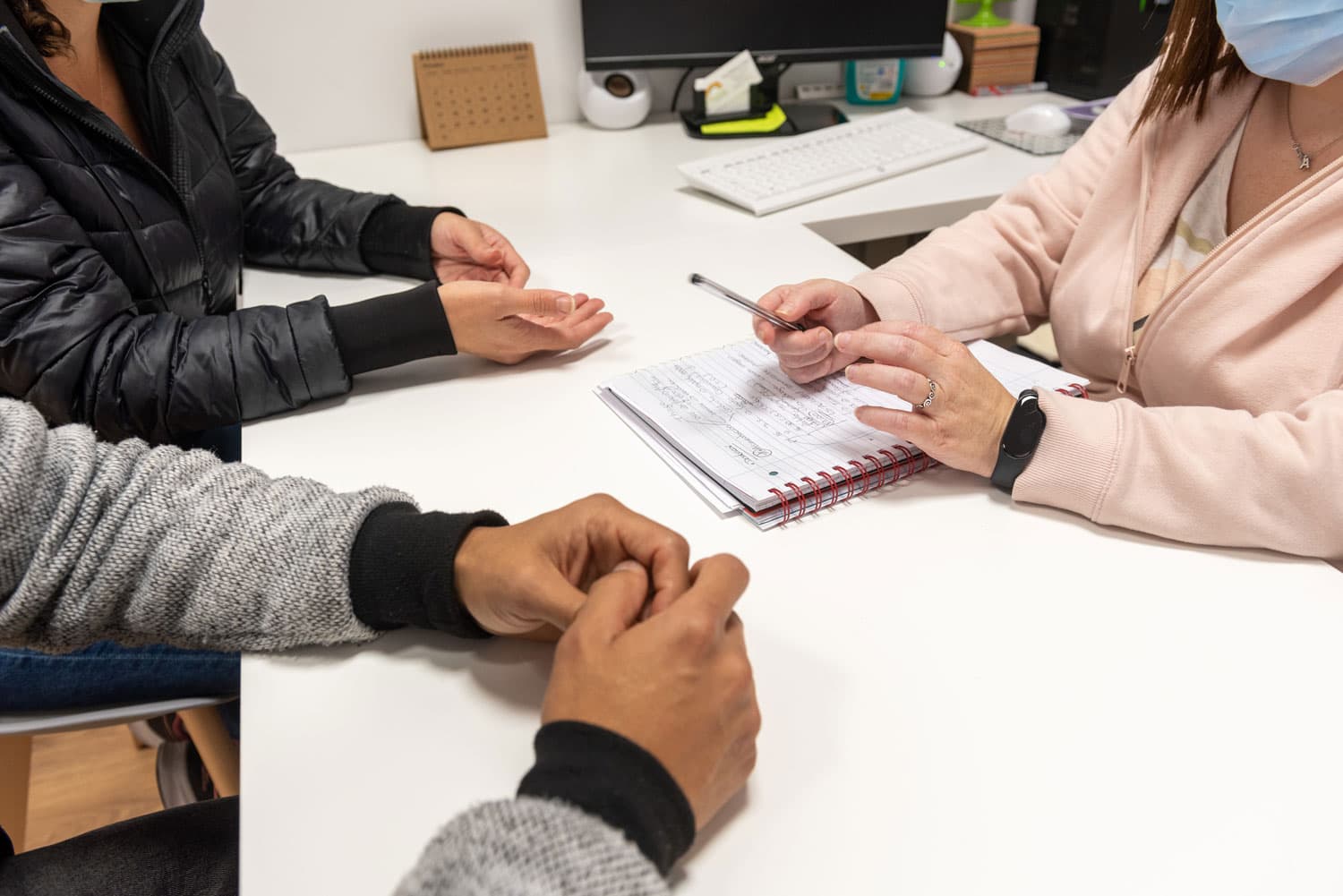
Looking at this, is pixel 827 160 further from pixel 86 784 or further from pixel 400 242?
pixel 86 784

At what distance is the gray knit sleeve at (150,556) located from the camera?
61cm

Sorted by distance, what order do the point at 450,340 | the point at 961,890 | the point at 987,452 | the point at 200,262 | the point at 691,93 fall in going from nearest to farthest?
the point at 961,890 → the point at 987,452 → the point at 450,340 → the point at 200,262 → the point at 691,93

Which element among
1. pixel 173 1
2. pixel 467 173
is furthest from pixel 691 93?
pixel 173 1

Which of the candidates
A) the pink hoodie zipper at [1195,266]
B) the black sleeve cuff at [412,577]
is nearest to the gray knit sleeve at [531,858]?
the black sleeve cuff at [412,577]

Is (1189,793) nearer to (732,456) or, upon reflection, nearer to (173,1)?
(732,456)

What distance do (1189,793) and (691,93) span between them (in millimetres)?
1685

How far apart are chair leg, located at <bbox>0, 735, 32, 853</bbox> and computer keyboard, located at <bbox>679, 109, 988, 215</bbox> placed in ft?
3.69

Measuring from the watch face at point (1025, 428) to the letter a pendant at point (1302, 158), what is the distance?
0.41 metres

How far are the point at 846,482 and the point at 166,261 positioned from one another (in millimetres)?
777

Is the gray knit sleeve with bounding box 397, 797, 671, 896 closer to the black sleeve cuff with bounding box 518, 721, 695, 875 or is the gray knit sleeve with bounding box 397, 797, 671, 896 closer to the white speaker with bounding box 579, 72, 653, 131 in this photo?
the black sleeve cuff with bounding box 518, 721, 695, 875

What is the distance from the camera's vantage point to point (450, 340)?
37.5 inches

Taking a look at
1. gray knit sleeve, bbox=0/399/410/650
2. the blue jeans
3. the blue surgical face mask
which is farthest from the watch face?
the blue jeans

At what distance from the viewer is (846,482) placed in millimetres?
763

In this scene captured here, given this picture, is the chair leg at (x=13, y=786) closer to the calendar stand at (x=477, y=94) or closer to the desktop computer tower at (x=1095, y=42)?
the calendar stand at (x=477, y=94)
